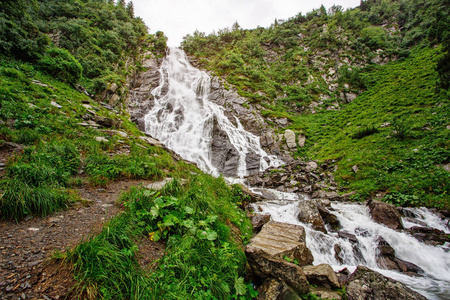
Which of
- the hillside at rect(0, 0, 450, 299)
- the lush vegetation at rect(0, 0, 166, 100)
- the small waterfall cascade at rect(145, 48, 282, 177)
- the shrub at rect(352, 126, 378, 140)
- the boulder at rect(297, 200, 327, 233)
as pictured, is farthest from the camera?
the small waterfall cascade at rect(145, 48, 282, 177)

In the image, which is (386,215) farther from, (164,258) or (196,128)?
(196,128)

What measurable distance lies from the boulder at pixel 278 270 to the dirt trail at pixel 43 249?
174 centimetres

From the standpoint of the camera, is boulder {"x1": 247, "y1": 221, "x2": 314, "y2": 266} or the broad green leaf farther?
boulder {"x1": 247, "y1": 221, "x2": 314, "y2": 266}

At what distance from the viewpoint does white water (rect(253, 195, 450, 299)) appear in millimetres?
4402

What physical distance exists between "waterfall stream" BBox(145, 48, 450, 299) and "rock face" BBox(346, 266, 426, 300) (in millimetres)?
1975

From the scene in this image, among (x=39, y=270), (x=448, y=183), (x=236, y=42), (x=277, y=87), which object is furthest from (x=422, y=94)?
(x=236, y=42)

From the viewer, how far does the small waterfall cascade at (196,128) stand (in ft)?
59.2

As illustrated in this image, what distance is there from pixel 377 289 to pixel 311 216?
399 cm

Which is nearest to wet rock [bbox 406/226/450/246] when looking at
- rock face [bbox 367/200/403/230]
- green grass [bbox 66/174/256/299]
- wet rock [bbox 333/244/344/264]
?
rock face [bbox 367/200/403/230]

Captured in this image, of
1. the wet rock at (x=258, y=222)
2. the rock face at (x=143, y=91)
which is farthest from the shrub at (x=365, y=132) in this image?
the rock face at (x=143, y=91)

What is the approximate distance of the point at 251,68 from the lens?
33.3 meters

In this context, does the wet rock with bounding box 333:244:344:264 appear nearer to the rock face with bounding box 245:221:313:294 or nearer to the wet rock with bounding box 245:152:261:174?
the rock face with bounding box 245:221:313:294

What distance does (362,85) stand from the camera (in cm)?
2775

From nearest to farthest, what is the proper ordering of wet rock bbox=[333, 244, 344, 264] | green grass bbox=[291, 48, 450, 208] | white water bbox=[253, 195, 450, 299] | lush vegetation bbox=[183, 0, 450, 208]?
white water bbox=[253, 195, 450, 299]
wet rock bbox=[333, 244, 344, 264]
green grass bbox=[291, 48, 450, 208]
lush vegetation bbox=[183, 0, 450, 208]
